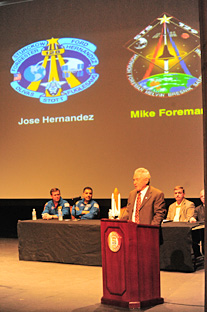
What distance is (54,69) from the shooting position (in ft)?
25.2

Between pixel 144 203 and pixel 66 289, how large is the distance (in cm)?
105

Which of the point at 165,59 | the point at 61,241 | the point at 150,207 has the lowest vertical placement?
the point at 61,241

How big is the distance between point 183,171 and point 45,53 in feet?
9.03

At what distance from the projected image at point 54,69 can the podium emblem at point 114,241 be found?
3932 mm

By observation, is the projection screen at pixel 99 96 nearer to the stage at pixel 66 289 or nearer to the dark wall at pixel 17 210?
the dark wall at pixel 17 210

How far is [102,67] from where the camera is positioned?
7398 mm

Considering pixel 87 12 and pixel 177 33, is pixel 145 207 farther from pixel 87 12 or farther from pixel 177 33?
pixel 87 12

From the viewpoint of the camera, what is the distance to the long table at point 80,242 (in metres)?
5.30

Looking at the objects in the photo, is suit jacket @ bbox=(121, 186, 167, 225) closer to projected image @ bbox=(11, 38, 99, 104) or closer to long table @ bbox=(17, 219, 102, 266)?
long table @ bbox=(17, 219, 102, 266)

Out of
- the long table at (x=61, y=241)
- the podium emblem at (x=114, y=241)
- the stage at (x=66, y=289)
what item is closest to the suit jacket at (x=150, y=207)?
the podium emblem at (x=114, y=241)

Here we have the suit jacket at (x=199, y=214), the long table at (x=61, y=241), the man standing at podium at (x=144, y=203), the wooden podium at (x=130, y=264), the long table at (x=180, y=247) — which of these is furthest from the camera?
the suit jacket at (x=199, y=214)

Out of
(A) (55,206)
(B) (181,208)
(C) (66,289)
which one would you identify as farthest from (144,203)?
(A) (55,206)

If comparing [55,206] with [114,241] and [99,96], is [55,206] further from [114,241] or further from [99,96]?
[114,241]

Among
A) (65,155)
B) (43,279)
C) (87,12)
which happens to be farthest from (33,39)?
(43,279)
